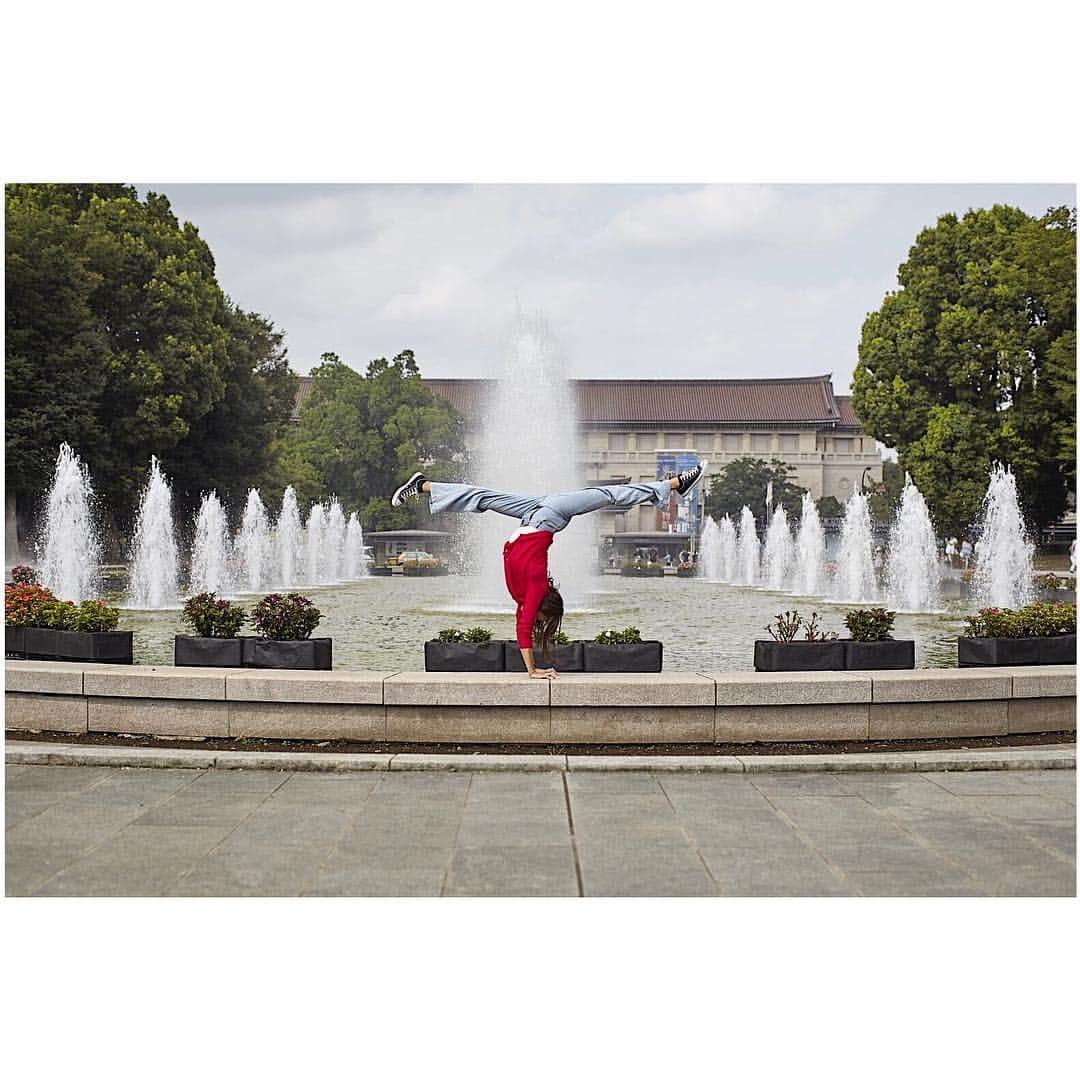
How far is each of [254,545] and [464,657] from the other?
92.5 ft

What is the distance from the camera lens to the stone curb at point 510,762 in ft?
23.4

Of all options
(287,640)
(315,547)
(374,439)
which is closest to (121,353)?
(315,547)

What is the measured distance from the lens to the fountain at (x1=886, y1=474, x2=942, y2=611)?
74.1ft

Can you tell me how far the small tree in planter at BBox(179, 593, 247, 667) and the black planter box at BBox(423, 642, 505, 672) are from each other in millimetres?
1489

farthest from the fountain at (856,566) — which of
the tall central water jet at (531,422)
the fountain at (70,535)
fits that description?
the fountain at (70,535)

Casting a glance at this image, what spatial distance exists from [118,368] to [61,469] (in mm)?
3686

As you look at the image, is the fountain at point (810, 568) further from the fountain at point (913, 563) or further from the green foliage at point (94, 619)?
the green foliage at point (94, 619)

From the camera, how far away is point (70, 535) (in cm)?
2717

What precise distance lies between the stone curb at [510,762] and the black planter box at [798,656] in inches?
53.1

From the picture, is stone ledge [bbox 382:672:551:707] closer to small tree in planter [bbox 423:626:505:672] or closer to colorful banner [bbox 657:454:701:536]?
small tree in planter [bbox 423:626:505:672]

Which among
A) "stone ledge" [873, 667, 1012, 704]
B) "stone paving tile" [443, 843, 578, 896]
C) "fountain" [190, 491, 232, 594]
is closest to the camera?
"stone paving tile" [443, 843, 578, 896]

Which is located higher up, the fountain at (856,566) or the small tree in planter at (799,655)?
the fountain at (856,566)

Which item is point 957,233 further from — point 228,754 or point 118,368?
point 228,754

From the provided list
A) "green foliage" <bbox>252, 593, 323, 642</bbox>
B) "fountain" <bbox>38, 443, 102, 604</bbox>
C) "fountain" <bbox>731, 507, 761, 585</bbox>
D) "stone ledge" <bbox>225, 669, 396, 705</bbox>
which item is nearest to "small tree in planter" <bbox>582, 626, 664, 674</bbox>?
"stone ledge" <bbox>225, 669, 396, 705</bbox>
